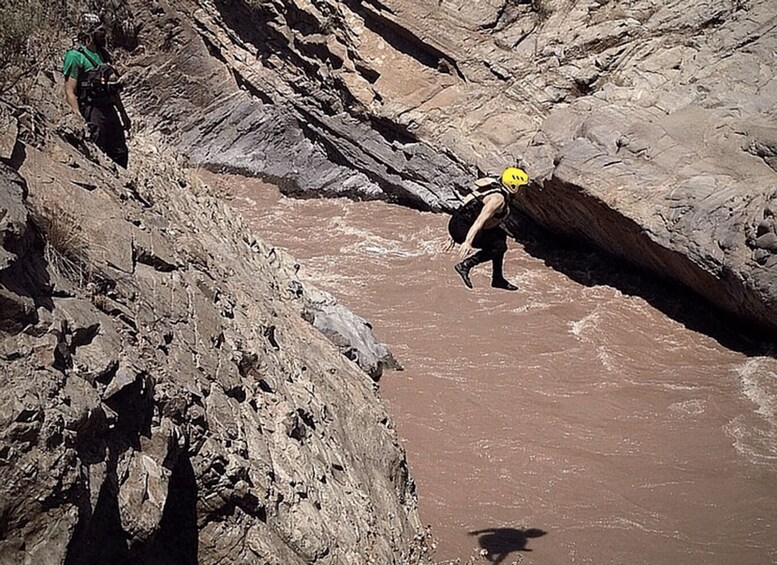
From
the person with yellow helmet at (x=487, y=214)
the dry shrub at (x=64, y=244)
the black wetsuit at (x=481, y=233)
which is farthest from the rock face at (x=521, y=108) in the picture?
the dry shrub at (x=64, y=244)

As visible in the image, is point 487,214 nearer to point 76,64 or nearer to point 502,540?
point 502,540

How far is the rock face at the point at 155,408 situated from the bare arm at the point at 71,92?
0.73m

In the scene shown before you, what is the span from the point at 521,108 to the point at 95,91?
706 centimetres

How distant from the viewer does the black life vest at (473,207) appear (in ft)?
18.9

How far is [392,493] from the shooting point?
5082 mm

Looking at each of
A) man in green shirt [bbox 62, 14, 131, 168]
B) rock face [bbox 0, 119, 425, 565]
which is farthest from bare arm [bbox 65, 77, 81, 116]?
rock face [bbox 0, 119, 425, 565]

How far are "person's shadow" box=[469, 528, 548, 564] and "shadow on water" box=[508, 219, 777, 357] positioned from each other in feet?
12.9

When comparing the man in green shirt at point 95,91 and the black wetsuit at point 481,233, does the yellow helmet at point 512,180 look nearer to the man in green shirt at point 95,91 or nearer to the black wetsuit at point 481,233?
the black wetsuit at point 481,233

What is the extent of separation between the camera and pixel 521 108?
11891mm

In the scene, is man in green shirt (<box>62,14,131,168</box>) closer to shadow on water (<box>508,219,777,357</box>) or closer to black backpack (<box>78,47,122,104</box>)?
black backpack (<box>78,47,122,104</box>)

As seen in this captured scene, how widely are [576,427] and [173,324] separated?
13.9 feet

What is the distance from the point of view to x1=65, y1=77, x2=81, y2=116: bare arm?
232 inches

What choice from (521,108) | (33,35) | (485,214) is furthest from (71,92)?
(521,108)

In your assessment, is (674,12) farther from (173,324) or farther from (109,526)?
(109,526)
